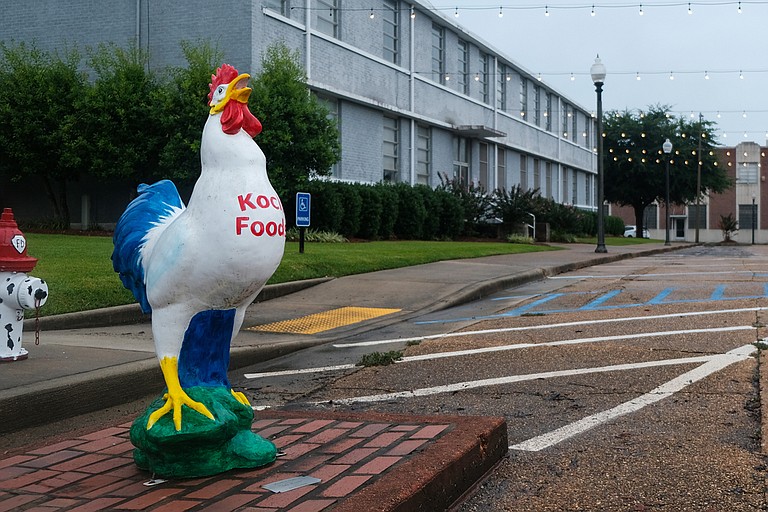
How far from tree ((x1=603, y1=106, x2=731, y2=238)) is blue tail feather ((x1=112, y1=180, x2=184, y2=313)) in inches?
2003

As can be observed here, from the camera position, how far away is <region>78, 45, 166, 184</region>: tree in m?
20.7

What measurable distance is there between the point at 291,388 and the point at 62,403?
1.69m

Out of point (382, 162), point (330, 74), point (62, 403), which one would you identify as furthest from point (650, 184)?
point (62, 403)

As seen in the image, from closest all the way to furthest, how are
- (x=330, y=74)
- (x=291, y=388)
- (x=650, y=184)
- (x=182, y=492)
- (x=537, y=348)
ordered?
(x=182, y=492)
(x=291, y=388)
(x=537, y=348)
(x=330, y=74)
(x=650, y=184)

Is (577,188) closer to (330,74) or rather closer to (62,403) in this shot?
(330,74)

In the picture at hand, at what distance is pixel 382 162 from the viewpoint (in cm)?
2809

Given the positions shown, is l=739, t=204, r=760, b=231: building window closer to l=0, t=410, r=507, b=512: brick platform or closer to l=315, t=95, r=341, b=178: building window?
l=315, t=95, r=341, b=178: building window

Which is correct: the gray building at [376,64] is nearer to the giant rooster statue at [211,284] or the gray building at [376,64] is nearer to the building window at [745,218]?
the giant rooster statue at [211,284]

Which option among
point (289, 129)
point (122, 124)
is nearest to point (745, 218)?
point (289, 129)

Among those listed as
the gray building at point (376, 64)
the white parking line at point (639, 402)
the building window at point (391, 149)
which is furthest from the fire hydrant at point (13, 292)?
the building window at point (391, 149)

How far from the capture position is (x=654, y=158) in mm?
52438

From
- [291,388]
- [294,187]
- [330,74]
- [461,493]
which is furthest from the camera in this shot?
[330,74]

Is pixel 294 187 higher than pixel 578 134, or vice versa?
pixel 578 134

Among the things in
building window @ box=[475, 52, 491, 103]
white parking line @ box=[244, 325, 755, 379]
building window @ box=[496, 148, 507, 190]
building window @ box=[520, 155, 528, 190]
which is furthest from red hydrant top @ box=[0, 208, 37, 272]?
building window @ box=[520, 155, 528, 190]
